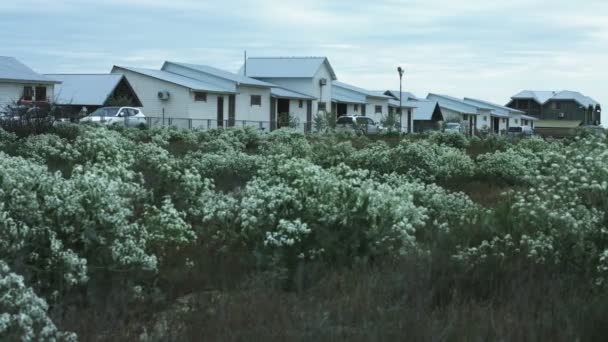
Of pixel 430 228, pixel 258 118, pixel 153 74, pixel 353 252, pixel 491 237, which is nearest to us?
pixel 353 252

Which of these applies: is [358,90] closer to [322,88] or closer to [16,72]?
[322,88]

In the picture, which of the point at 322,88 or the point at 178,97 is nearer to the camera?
the point at 178,97

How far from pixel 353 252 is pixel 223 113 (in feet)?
176

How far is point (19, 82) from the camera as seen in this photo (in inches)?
1988

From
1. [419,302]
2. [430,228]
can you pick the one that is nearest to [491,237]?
[430,228]

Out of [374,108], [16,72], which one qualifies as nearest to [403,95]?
[374,108]

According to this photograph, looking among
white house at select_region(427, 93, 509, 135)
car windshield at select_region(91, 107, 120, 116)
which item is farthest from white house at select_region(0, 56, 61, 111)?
white house at select_region(427, 93, 509, 135)

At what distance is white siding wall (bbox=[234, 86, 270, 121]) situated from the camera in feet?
203

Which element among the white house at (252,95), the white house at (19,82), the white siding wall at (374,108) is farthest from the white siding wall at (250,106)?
the white siding wall at (374,108)

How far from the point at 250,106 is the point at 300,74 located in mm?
9669

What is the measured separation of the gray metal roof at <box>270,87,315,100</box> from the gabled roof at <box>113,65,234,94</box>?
21.2 ft

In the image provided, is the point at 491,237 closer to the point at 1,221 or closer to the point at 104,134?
the point at 1,221

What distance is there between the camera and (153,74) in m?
58.0

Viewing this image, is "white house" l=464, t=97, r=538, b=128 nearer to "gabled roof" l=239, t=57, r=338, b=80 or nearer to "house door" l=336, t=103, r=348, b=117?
"house door" l=336, t=103, r=348, b=117
